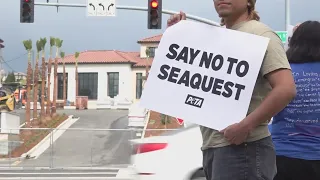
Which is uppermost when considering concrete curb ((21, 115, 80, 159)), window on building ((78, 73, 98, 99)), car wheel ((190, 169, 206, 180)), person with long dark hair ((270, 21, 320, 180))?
person with long dark hair ((270, 21, 320, 180))

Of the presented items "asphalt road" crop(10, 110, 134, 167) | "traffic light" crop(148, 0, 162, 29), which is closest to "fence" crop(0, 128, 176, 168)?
"asphalt road" crop(10, 110, 134, 167)

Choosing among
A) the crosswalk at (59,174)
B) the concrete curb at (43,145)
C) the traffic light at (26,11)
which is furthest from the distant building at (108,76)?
the crosswalk at (59,174)

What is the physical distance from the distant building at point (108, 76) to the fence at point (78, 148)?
1389 inches

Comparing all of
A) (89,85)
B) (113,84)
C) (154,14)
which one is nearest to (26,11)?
(154,14)

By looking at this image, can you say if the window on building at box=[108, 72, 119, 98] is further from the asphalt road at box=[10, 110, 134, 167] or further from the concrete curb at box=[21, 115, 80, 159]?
the asphalt road at box=[10, 110, 134, 167]

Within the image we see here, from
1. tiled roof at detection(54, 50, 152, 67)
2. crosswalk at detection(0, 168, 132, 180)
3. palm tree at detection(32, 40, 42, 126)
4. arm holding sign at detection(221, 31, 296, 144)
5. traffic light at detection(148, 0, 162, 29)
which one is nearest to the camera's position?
arm holding sign at detection(221, 31, 296, 144)

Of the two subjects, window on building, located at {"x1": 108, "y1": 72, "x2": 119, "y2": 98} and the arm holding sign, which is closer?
the arm holding sign

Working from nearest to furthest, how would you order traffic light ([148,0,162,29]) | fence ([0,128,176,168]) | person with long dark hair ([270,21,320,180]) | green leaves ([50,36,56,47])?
person with long dark hair ([270,21,320,180]), traffic light ([148,0,162,29]), fence ([0,128,176,168]), green leaves ([50,36,56,47])

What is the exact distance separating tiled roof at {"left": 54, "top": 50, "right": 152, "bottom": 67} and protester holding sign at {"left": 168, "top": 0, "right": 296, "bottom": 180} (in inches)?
2107

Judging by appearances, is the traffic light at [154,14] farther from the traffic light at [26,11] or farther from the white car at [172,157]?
the white car at [172,157]

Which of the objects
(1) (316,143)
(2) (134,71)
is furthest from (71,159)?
(2) (134,71)

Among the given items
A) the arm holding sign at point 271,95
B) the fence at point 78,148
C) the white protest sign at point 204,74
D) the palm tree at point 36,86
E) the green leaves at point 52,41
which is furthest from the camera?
the green leaves at point 52,41

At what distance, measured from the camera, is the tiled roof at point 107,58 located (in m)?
57.0

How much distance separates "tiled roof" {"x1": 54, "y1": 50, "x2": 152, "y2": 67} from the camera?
57031 millimetres
